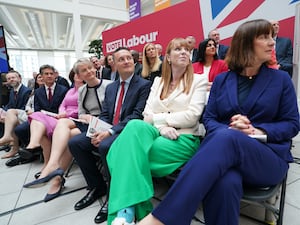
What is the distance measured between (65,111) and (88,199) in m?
1.24

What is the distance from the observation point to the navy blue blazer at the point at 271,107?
116 centimetres

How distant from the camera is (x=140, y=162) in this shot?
1254 millimetres

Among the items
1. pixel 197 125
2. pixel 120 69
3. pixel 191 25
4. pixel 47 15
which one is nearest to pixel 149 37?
pixel 191 25

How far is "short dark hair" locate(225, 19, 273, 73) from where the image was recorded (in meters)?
1.25

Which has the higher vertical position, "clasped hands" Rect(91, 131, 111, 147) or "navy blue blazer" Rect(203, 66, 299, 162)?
"navy blue blazer" Rect(203, 66, 299, 162)

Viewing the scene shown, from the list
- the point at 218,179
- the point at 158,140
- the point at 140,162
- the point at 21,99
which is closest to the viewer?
the point at 218,179

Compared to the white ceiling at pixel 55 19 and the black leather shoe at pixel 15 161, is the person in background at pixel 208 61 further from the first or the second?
the white ceiling at pixel 55 19

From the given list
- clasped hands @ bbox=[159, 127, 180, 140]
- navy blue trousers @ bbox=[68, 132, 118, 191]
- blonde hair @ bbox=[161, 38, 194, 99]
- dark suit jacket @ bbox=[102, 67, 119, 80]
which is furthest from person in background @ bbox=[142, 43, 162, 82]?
clasped hands @ bbox=[159, 127, 180, 140]

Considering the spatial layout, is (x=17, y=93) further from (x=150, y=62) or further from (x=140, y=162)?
(x=140, y=162)

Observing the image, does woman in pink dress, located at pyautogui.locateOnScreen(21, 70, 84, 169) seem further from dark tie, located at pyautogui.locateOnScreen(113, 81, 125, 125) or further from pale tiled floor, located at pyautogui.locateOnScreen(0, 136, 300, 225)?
dark tie, located at pyautogui.locateOnScreen(113, 81, 125, 125)

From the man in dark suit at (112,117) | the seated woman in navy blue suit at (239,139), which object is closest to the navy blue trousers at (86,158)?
the man in dark suit at (112,117)

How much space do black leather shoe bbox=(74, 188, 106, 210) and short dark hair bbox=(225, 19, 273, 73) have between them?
1409 millimetres

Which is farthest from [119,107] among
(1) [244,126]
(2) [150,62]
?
(2) [150,62]

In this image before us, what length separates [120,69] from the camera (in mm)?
1969
